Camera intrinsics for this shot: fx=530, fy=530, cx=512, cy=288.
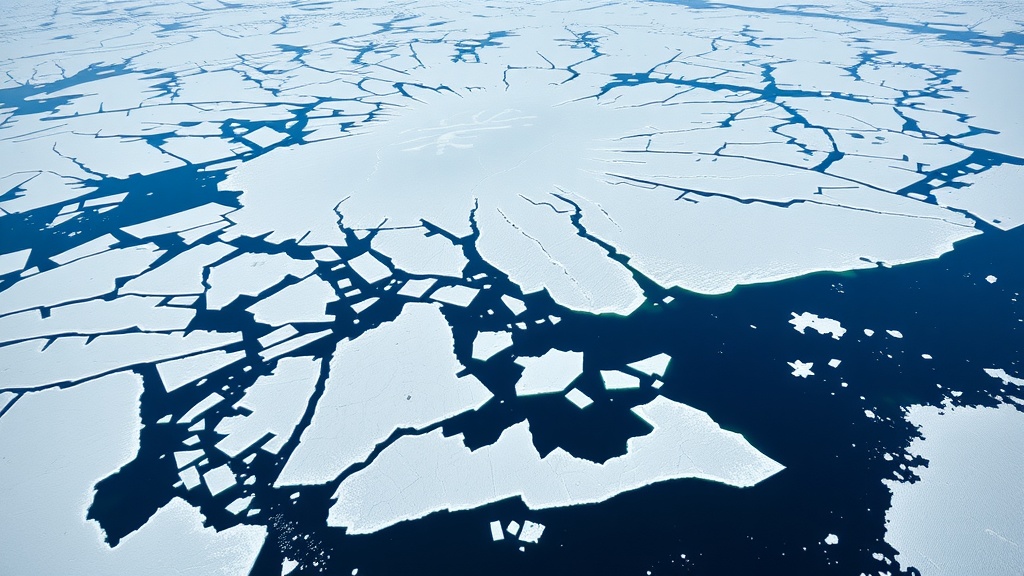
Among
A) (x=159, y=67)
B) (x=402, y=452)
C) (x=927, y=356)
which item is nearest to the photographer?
(x=402, y=452)

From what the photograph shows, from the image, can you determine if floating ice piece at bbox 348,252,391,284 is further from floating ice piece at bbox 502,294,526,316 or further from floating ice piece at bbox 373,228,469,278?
→ floating ice piece at bbox 502,294,526,316

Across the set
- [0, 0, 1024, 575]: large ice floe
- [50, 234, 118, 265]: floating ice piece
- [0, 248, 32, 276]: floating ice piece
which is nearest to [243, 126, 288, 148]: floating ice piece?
[0, 0, 1024, 575]: large ice floe

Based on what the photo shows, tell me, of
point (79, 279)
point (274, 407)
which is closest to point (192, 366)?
point (274, 407)

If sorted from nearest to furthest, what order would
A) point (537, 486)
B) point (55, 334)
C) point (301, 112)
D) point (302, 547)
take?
point (302, 547), point (537, 486), point (55, 334), point (301, 112)

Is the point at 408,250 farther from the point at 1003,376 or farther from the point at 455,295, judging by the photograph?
the point at 1003,376

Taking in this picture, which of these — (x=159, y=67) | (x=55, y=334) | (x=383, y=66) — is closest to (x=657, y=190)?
(x=55, y=334)

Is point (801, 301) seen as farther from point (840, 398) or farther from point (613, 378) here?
point (613, 378)
